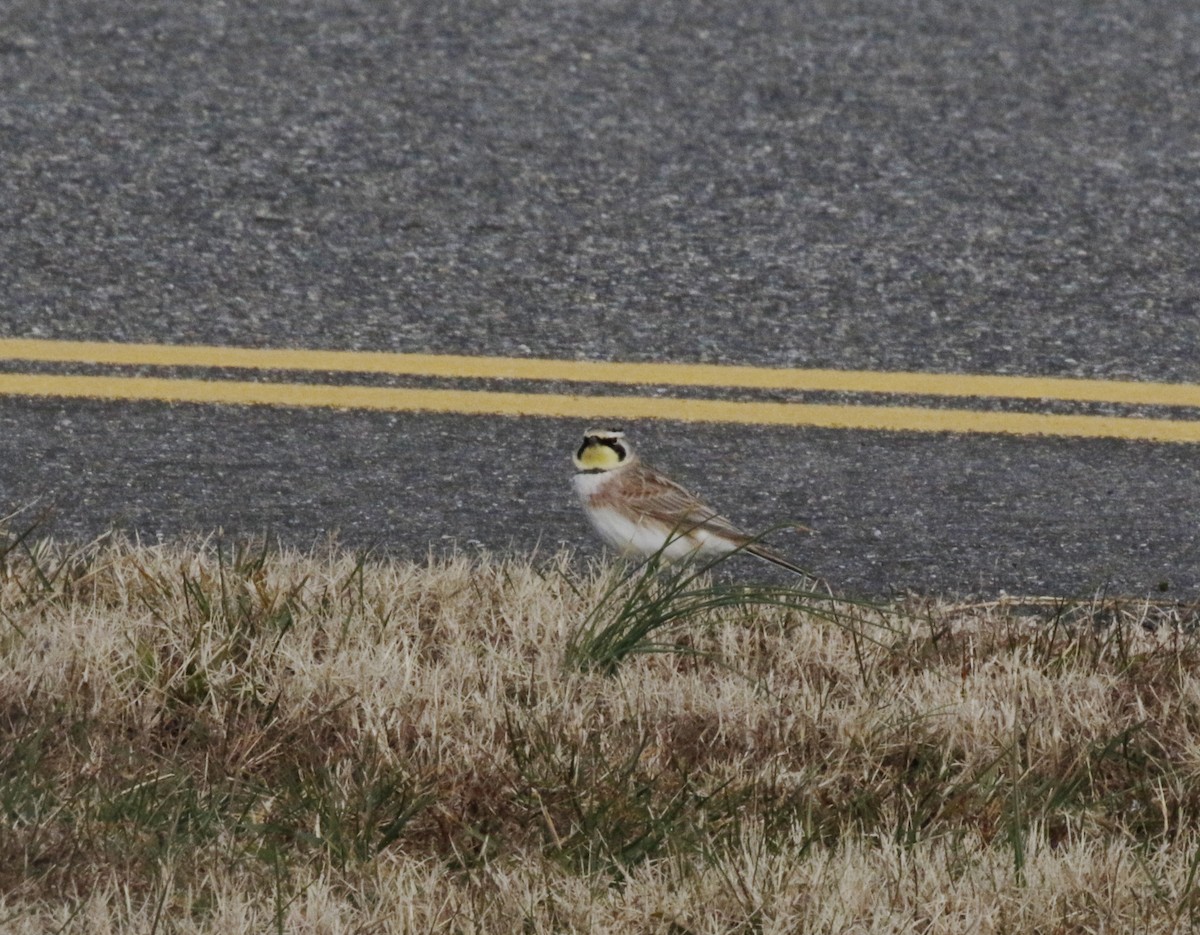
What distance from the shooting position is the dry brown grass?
3.13 metres

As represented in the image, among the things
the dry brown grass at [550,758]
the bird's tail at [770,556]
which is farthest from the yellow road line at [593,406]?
the dry brown grass at [550,758]

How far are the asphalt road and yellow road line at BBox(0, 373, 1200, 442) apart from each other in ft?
0.24

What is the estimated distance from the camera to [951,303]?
6.15 metres

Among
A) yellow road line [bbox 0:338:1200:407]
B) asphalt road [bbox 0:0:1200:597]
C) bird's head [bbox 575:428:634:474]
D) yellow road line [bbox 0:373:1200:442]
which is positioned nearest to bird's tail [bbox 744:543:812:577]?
asphalt road [bbox 0:0:1200:597]

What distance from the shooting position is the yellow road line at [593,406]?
17.8 feet

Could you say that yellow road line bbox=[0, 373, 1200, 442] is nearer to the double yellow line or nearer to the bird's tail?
the double yellow line

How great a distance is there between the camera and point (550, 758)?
358 centimetres

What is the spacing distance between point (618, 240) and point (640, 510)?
6.81ft

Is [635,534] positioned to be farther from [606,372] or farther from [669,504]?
[606,372]

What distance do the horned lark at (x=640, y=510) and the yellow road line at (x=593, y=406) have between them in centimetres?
80

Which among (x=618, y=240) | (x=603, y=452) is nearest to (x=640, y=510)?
(x=603, y=452)

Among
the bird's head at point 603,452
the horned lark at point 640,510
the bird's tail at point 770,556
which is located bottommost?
the bird's tail at point 770,556

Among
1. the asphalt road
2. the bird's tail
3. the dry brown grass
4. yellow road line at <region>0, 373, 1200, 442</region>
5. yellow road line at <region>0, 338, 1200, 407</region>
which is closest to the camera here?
the dry brown grass

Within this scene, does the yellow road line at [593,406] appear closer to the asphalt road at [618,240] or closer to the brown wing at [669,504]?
the asphalt road at [618,240]
